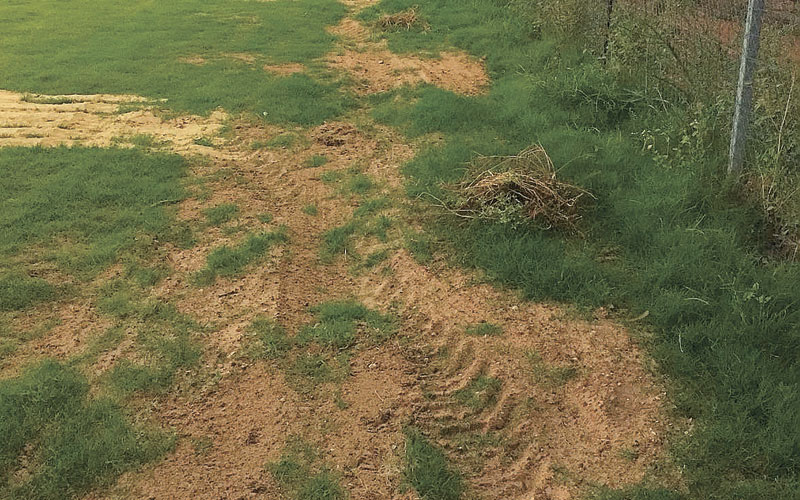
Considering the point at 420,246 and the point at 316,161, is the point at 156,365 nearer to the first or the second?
the point at 420,246

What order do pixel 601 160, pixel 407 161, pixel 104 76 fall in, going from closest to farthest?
pixel 601 160
pixel 407 161
pixel 104 76

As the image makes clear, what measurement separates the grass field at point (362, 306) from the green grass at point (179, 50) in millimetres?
398

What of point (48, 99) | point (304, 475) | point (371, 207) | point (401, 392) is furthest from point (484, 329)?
point (48, 99)

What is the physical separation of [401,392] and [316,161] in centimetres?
293

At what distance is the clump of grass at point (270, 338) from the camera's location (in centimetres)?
350

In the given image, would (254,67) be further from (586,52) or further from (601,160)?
(601,160)

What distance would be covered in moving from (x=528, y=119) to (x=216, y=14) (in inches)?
278

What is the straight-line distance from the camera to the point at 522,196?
14.7 ft

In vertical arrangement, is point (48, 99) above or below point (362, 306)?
above

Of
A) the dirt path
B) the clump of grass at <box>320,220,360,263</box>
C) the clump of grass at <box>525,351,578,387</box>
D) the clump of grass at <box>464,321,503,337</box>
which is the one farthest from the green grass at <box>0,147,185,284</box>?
the clump of grass at <box>525,351,578,387</box>

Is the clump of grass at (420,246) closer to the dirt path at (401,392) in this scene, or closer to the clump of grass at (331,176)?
the dirt path at (401,392)

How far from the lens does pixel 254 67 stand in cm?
810

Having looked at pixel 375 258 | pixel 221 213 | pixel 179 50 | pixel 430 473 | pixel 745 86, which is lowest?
pixel 430 473

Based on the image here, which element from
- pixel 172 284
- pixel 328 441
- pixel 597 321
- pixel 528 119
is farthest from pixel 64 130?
pixel 597 321
